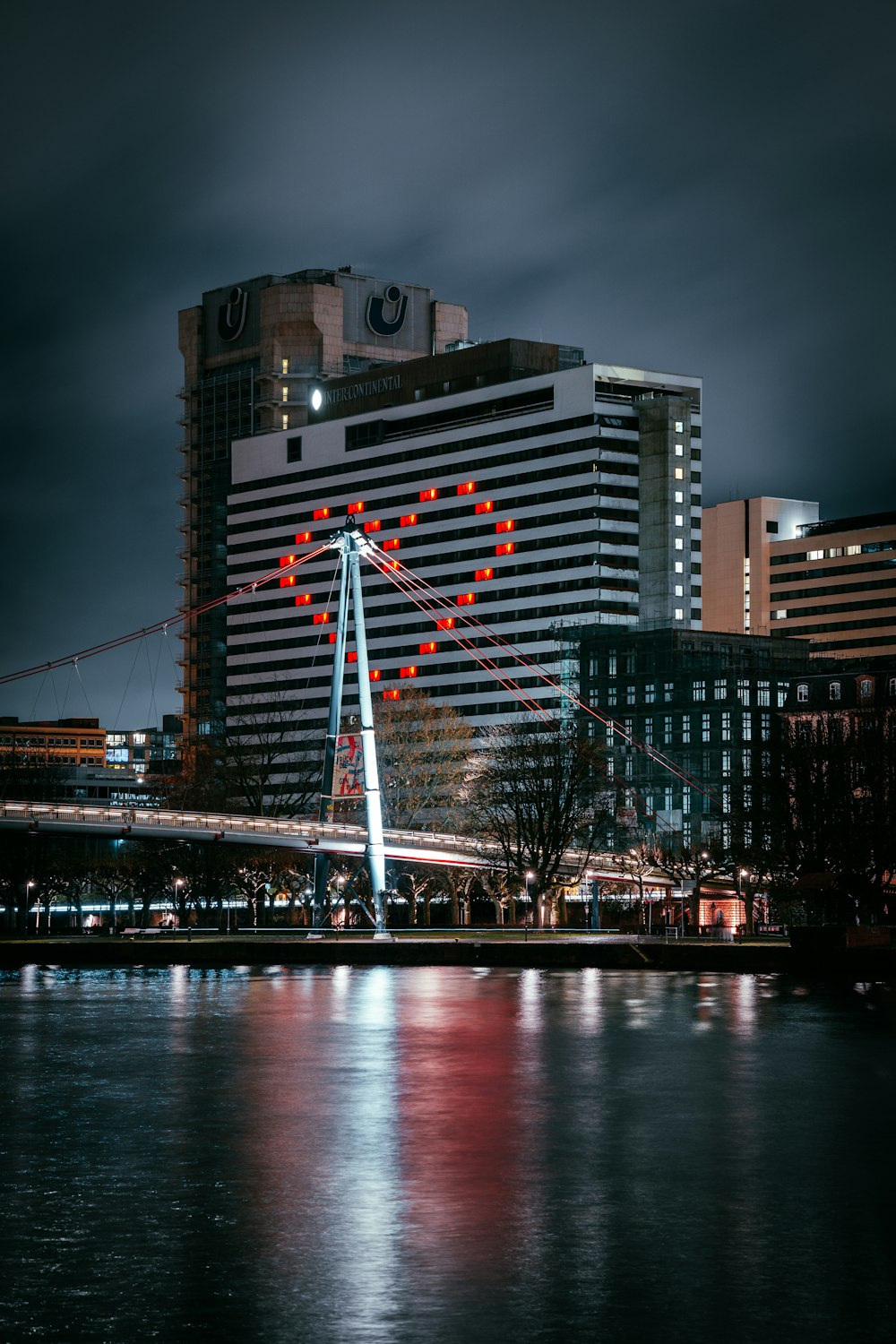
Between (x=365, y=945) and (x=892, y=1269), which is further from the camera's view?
(x=365, y=945)

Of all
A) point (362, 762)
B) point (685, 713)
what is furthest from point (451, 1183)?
point (685, 713)

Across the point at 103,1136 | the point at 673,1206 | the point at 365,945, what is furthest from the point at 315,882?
the point at 673,1206

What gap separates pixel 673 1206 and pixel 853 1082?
14.9m

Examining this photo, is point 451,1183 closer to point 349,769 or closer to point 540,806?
point 349,769

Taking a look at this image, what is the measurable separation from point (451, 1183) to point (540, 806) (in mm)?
82282

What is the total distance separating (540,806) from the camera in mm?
105312

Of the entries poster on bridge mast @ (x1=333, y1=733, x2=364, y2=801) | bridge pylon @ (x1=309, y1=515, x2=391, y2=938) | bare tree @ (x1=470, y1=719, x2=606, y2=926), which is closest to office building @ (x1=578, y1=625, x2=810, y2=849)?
bare tree @ (x1=470, y1=719, x2=606, y2=926)

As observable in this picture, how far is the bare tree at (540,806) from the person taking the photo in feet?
347

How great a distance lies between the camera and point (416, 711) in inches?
5369

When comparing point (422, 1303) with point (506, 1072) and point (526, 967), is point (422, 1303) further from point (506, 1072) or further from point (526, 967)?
point (526, 967)

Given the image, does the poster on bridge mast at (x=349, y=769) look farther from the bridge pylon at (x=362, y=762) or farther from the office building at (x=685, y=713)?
the office building at (x=685, y=713)

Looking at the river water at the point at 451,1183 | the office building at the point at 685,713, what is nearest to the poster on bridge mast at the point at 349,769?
the office building at the point at 685,713

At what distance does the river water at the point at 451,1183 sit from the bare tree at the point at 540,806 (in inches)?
2211

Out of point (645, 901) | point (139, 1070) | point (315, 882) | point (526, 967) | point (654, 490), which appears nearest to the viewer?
point (139, 1070)
